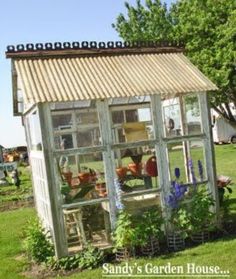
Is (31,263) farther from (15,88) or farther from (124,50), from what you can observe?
(124,50)

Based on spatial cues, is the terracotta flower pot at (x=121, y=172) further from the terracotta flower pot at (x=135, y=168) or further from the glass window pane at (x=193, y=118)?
the glass window pane at (x=193, y=118)

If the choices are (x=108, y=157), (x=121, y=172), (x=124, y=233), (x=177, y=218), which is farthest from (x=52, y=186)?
(x=177, y=218)

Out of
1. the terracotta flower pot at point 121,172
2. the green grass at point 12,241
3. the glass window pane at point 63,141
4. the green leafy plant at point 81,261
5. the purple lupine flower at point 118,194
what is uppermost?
the glass window pane at point 63,141

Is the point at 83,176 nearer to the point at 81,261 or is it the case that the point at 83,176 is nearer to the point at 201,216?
the point at 81,261

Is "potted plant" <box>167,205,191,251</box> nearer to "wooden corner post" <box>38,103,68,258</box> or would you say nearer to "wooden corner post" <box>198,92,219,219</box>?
"wooden corner post" <box>198,92,219,219</box>

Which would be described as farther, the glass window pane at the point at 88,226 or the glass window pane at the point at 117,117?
the glass window pane at the point at 117,117

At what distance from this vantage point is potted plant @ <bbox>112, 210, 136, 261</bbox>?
7.77 meters

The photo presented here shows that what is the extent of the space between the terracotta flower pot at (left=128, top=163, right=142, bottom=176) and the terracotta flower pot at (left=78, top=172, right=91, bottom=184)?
0.87 metres

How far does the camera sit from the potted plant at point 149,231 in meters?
7.87

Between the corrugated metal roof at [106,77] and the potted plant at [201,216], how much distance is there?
2.15m

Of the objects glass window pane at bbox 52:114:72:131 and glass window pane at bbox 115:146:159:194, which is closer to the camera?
glass window pane at bbox 52:114:72:131

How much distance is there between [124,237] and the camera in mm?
7754

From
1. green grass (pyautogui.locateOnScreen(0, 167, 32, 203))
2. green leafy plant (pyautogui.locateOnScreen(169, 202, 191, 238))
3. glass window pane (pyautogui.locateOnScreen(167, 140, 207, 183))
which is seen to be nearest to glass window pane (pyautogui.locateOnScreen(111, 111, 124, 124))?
glass window pane (pyautogui.locateOnScreen(167, 140, 207, 183))

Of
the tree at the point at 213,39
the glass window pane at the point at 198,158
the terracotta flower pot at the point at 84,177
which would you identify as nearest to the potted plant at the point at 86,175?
the terracotta flower pot at the point at 84,177
